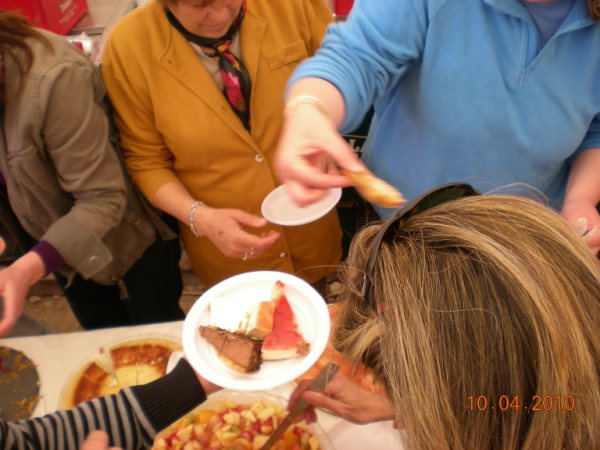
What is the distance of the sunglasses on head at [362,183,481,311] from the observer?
0.78 metres

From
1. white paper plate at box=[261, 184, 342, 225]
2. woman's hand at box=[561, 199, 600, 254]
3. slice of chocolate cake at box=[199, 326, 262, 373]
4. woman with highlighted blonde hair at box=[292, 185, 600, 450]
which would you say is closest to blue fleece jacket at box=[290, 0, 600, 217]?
woman's hand at box=[561, 199, 600, 254]

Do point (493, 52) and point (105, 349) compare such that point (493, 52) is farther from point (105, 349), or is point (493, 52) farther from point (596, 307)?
point (105, 349)

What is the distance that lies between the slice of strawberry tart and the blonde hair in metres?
0.47

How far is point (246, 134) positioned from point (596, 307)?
45.6 inches

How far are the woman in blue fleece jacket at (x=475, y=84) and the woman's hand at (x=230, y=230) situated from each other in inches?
23.4

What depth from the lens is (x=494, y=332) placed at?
26.6 inches

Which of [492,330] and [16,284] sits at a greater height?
[492,330]

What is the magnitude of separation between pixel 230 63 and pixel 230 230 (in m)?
0.52

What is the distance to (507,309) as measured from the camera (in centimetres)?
68

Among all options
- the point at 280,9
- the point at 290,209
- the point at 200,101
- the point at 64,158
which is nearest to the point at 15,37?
the point at 64,158

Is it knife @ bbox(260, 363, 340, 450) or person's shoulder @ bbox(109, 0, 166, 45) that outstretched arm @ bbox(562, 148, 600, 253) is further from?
person's shoulder @ bbox(109, 0, 166, 45)

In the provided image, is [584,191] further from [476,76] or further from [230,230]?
[230,230]
